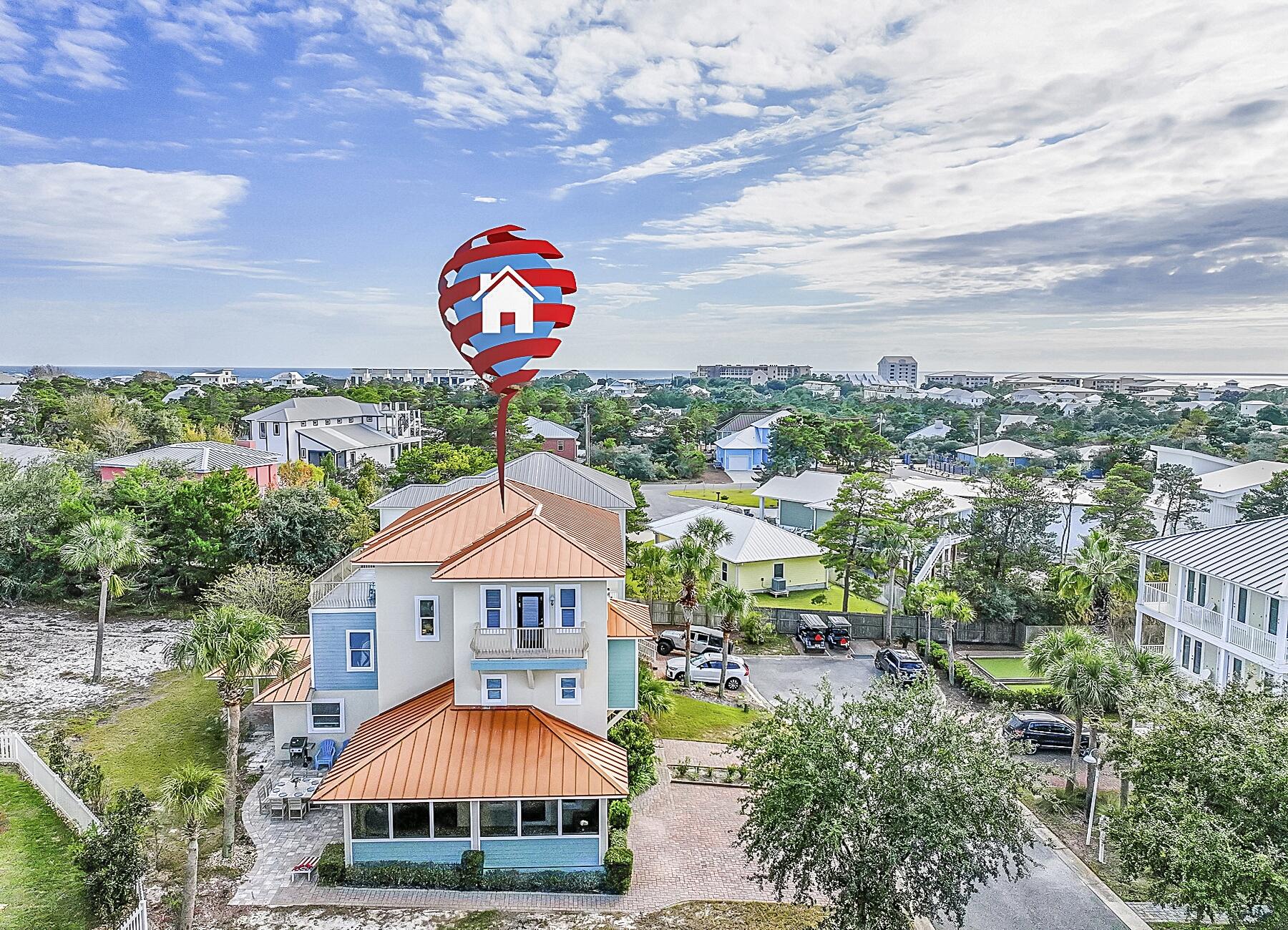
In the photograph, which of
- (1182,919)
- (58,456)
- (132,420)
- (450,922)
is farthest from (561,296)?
(132,420)

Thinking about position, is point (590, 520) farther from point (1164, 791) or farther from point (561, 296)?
point (1164, 791)

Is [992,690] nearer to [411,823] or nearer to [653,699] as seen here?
[653,699]

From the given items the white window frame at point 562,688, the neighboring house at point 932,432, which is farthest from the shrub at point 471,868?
the neighboring house at point 932,432

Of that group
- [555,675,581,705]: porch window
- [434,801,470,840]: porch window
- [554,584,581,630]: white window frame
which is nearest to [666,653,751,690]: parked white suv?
[555,675,581,705]: porch window

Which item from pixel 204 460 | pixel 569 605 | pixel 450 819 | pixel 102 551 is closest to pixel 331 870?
pixel 450 819

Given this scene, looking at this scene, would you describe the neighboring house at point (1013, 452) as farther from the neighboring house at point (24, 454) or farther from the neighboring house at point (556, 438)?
the neighboring house at point (24, 454)

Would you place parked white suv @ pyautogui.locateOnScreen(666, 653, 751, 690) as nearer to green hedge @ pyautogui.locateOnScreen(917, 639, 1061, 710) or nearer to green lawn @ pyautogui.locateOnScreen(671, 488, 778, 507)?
green hedge @ pyautogui.locateOnScreen(917, 639, 1061, 710)
